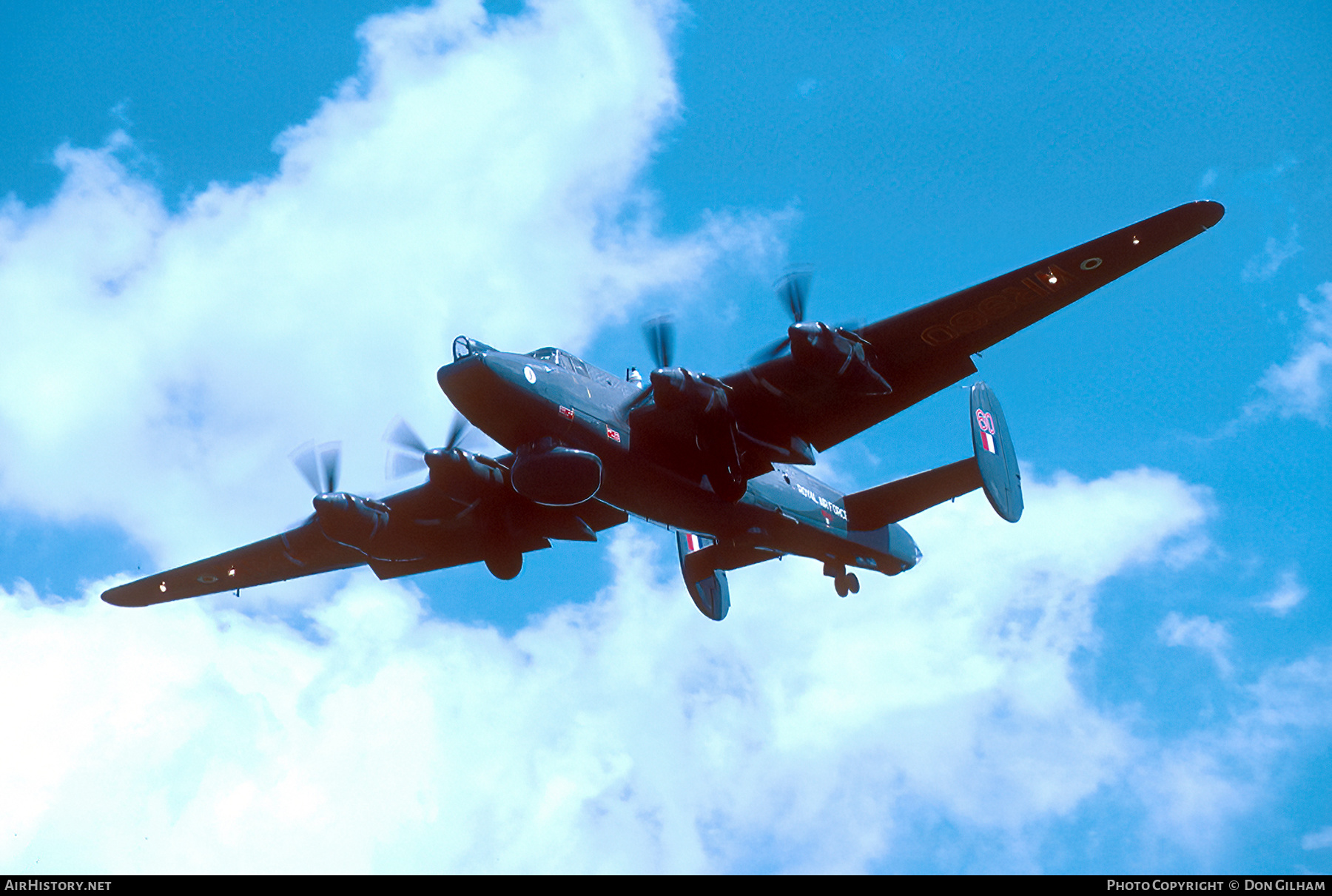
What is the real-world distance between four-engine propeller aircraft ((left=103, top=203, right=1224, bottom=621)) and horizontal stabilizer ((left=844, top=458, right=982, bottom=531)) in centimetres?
4

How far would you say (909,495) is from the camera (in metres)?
26.8

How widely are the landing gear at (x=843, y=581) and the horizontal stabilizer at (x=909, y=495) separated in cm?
155

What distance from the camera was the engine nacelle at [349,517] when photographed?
941 inches

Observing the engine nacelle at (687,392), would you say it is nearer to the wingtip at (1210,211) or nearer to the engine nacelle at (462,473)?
the engine nacelle at (462,473)

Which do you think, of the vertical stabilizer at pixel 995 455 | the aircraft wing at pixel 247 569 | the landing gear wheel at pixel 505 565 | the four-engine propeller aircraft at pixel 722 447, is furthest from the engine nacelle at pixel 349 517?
the vertical stabilizer at pixel 995 455

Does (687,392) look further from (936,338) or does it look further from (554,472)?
(936,338)

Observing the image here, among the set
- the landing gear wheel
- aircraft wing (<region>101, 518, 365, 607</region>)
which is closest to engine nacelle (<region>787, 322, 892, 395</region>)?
the landing gear wheel

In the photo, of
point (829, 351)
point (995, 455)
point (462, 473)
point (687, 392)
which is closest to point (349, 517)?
point (462, 473)

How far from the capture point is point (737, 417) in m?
Answer: 22.0

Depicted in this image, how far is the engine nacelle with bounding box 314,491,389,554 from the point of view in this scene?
78.4 ft

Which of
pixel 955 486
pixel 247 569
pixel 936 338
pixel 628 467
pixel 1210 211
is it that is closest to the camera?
pixel 1210 211

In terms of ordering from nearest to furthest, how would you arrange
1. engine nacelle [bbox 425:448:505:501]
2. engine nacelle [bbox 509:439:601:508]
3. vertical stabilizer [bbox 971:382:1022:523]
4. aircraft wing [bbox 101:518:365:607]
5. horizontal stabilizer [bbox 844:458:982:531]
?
1. engine nacelle [bbox 509:439:601:508]
2. engine nacelle [bbox 425:448:505:501]
3. vertical stabilizer [bbox 971:382:1022:523]
4. horizontal stabilizer [bbox 844:458:982:531]
5. aircraft wing [bbox 101:518:365:607]

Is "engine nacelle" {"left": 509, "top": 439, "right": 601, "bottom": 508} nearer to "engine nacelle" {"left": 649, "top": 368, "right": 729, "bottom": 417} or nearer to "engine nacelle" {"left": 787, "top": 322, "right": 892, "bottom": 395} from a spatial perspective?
"engine nacelle" {"left": 649, "top": 368, "right": 729, "bottom": 417}

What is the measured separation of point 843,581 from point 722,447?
860 cm
